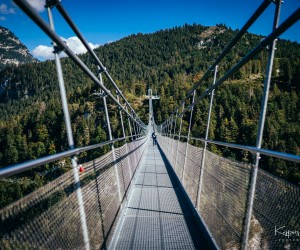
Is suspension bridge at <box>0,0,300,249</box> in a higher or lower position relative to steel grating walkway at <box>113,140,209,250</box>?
higher

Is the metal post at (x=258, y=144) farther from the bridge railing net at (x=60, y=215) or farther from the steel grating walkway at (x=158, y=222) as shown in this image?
the bridge railing net at (x=60, y=215)

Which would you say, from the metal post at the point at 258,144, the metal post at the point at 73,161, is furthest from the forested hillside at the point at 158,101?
the metal post at the point at 73,161

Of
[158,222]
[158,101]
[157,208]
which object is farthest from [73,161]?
[158,101]

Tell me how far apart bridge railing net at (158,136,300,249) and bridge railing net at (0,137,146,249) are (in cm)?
81

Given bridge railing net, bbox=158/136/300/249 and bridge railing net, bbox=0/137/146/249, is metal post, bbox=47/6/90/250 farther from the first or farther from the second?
bridge railing net, bbox=158/136/300/249

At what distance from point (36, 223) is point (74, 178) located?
37 cm

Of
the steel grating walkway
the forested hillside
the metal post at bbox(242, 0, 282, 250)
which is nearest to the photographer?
the metal post at bbox(242, 0, 282, 250)

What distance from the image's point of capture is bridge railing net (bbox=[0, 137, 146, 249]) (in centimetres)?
71

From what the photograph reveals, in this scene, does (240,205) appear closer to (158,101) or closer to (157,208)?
(157,208)

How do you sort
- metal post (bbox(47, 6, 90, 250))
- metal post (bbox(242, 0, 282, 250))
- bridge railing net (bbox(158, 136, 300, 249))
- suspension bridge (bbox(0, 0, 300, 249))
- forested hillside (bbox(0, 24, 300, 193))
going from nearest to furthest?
suspension bridge (bbox(0, 0, 300, 249)), bridge railing net (bbox(158, 136, 300, 249)), metal post (bbox(47, 6, 90, 250)), metal post (bbox(242, 0, 282, 250)), forested hillside (bbox(0, 24, 300, 193))

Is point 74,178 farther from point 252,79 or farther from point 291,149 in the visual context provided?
point 252,79

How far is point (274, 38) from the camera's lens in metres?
1.35

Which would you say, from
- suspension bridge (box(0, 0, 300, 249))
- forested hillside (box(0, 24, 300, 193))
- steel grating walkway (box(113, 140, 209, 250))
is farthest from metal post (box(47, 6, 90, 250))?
steel grating walkway (box(113, 140, 209, 250))

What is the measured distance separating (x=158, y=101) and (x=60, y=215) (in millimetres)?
94988
